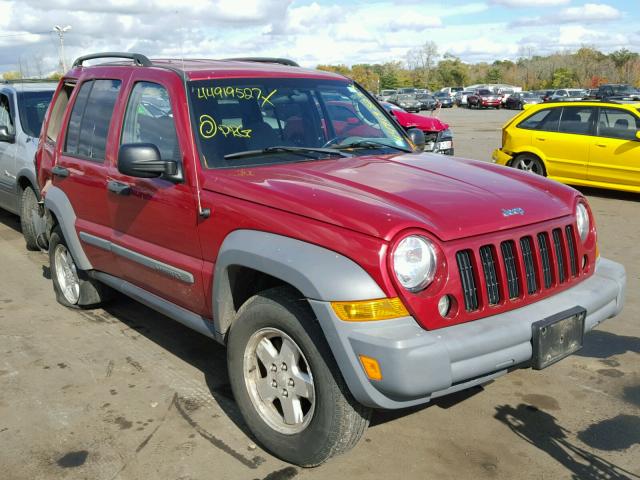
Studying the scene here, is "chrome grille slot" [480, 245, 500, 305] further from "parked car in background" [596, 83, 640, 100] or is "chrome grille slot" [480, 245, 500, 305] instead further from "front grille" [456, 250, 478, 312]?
"parked car in background" [596, 83, 640, 100]

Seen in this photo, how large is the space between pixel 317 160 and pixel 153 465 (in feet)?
6.12

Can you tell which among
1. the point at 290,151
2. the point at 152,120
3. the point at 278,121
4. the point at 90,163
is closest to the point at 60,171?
the point at 90,163

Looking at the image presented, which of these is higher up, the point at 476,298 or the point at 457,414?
the point at 476,298

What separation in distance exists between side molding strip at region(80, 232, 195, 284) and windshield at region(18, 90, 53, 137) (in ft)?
11.6

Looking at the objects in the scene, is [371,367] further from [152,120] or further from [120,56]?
[120,56]

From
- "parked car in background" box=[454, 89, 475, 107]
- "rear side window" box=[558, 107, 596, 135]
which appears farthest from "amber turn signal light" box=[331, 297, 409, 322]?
"parked car in background" box=[454, 89, 475, 107]

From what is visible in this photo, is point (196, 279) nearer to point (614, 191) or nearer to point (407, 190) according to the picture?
point (407, 190)

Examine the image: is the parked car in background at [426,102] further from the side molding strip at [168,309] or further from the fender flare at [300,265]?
the fender flare at [300,265]

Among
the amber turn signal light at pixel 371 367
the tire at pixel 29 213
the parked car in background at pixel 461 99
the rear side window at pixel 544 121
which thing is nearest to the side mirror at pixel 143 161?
the amber turn signal light at pixel 371 367

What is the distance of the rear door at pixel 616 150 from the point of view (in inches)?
400

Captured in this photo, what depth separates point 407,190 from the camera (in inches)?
131

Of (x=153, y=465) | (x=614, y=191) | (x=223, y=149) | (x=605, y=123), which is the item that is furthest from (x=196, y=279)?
(x=614, y=191)

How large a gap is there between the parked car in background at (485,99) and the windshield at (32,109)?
1890 inches

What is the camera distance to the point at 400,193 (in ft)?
10.7
